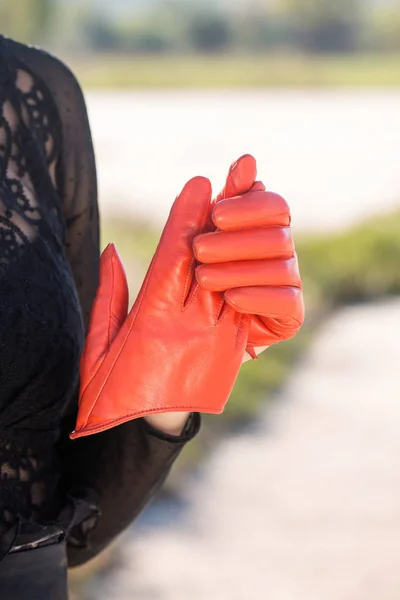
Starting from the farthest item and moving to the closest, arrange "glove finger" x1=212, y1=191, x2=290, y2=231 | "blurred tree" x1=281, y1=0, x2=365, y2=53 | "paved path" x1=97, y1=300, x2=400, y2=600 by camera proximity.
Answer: "blurred tree" x1=281, y1=0, x2=365, y2=53
"paved path" x1=97, y1=300, x2=400, y2=600
"glove finger" x1=212, y1=191, x2=290, y2=231

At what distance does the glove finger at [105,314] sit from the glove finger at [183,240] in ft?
0.21


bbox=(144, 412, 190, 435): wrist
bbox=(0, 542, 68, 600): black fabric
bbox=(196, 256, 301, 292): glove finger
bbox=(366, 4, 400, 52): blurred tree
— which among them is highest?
bbox=(196, 256, 301, 292): glove finger

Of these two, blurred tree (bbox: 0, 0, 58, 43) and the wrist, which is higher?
the wrist

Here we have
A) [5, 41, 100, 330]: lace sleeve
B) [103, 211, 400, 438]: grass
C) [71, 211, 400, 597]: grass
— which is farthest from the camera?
[103, 211, 400, 438]: grass

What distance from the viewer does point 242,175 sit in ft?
3.62

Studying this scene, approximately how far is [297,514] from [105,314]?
2257 millimetres

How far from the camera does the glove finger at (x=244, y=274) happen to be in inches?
43.1

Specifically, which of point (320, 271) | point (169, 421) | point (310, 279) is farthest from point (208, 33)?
point (169, 421)

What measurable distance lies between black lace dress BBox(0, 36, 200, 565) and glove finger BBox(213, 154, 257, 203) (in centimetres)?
25

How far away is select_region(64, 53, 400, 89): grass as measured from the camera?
25.1 metres

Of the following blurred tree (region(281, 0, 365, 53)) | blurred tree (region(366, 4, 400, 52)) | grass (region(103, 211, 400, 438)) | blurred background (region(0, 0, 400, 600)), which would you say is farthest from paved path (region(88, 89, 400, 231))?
blurred tree (region(366, 4, 400, 52))

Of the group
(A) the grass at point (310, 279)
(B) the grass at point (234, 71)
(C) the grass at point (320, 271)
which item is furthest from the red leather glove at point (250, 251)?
(B) the grass at point (234, 71)

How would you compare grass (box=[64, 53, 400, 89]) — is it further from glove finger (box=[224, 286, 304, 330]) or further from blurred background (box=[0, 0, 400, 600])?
glove finger (box=[224, 286, 304, 330])

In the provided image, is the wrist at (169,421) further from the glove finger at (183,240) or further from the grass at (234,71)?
the grass at (234,71)
